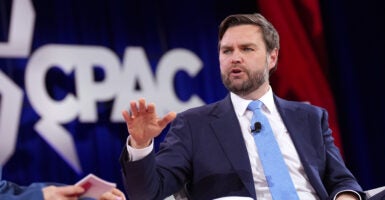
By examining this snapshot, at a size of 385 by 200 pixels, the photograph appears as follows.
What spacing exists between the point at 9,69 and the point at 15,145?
18.8 inches

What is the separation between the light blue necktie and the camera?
6.69 feet

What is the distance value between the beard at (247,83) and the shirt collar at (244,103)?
31 millimetres

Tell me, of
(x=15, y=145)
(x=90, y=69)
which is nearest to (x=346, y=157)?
(x=90, y=69)

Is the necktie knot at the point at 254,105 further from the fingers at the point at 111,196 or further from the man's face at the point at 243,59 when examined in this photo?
the fingers at the point at 111,196

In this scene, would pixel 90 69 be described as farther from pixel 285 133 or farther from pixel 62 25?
pixel 285 133

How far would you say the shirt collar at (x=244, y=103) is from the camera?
225 centimetres

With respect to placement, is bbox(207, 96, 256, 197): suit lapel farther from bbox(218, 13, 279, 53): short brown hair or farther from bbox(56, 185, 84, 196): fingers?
bbox(56, 185, 84, 196): fingers

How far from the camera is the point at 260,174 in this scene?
210 cm

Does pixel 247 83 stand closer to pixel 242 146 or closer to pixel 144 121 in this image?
pixel 242 146

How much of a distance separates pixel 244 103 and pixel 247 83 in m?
0.09

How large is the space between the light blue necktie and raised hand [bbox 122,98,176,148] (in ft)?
1.70

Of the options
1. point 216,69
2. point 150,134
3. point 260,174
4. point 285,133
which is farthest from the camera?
point 216,69

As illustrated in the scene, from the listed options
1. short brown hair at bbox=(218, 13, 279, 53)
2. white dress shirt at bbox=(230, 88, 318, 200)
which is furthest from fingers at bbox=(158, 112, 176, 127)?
short brown hair at bbox=(218, 13, 279, 53)

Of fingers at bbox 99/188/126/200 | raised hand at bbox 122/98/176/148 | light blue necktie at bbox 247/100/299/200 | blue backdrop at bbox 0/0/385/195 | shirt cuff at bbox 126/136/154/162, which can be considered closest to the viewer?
fingers at bbox 99/188/126/200
